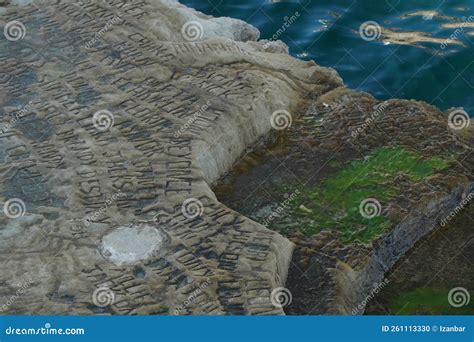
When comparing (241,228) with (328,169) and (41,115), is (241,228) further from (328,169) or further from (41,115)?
(41,115)

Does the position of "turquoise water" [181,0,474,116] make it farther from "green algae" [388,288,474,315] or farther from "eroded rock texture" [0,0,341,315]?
"green algae" [388,288,474,315]

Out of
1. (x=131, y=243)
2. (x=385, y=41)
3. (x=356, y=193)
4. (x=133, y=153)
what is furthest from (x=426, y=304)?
(x=385, y=41)

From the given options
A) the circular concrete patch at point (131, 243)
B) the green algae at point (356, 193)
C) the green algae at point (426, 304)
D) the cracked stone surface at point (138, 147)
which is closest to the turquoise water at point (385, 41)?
the cracked stone surface at point (138, 147)

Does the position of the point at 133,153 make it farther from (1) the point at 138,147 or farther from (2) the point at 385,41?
(2) the point at 385,41

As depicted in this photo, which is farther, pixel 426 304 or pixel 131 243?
pixel 426 304

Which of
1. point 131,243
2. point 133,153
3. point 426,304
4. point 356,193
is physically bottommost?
point 131,243

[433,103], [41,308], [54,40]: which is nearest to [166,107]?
[54,40]

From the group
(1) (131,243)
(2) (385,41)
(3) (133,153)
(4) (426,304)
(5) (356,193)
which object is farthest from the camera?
(2) (385,41)

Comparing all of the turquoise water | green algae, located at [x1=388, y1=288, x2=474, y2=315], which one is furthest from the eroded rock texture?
the turquoise water
